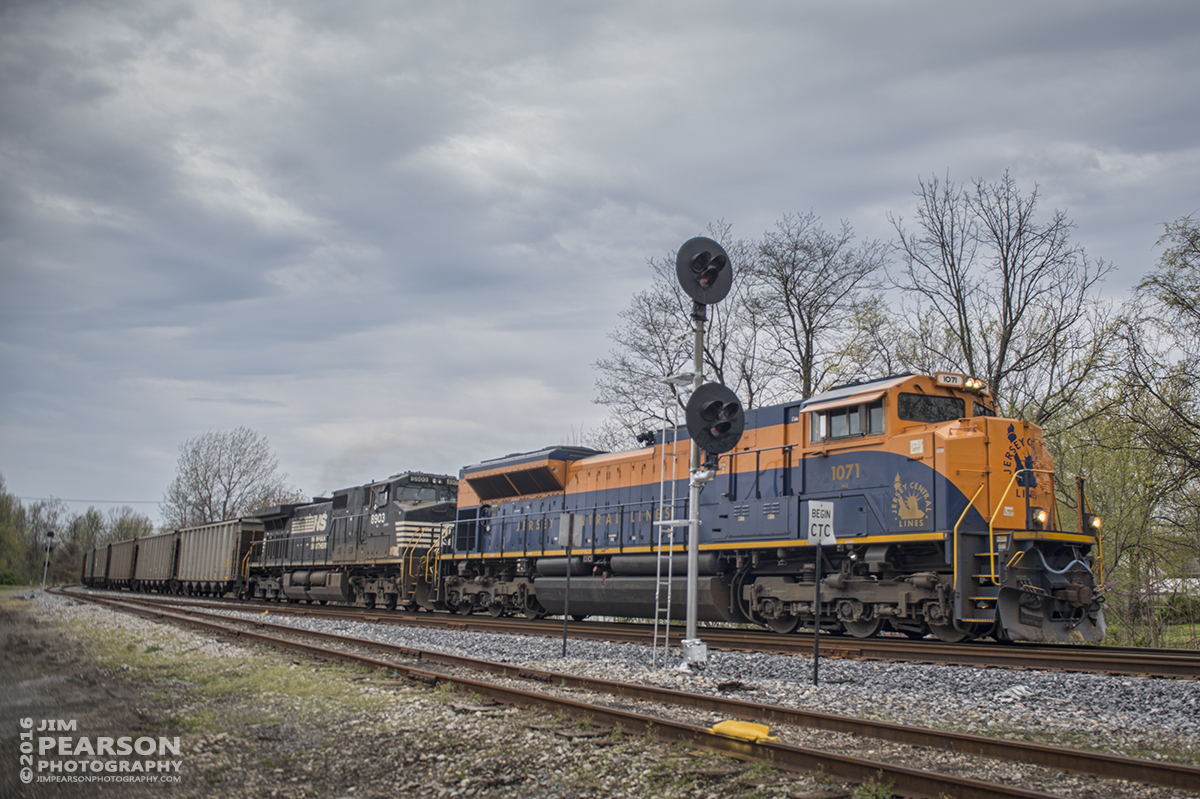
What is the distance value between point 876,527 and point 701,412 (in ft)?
11.4

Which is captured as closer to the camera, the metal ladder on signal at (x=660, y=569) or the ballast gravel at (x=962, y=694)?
the ballast gravel at (x=962, y=694)

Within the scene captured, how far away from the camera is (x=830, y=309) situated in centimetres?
2564

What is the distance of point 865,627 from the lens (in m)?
12.5

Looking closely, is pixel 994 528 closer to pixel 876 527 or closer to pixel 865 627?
pixel 876 527

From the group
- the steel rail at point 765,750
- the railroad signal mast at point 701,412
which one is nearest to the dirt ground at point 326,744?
Result: the steel rail at point 765,750

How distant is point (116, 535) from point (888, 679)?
119 meters

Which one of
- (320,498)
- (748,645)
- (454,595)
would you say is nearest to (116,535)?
(320,498)

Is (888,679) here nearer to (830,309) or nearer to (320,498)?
(830,309)

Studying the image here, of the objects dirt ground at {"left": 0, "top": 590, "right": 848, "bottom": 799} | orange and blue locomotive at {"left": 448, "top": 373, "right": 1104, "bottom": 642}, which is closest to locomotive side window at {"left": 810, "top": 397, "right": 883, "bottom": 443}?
orange and blue locomotive at {"left": 448, "top": 373, "right": 1104, "bottom": 642}

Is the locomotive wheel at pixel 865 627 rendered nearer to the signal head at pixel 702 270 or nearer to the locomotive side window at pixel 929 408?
the locomotive side window at pixel 929 408

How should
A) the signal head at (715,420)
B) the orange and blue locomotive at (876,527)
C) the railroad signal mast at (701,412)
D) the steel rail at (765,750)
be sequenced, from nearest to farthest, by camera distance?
the steel rail at (765,750) → the railroad signal mast at (701,412) → the signal head at (715,420) → the orange and blue locomotive at (876,527)

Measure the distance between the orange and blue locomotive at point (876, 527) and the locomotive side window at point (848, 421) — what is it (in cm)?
2

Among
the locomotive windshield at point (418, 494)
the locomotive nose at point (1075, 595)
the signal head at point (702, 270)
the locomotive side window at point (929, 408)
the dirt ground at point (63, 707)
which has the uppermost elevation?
the signal head at point (702, 270)

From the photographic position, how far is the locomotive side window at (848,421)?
12.4m
